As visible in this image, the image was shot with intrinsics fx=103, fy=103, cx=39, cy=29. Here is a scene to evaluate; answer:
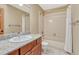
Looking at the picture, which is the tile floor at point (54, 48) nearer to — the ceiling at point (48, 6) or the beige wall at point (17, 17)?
the beige wall at point (17, 17)

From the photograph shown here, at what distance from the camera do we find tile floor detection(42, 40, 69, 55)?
1.60 metres

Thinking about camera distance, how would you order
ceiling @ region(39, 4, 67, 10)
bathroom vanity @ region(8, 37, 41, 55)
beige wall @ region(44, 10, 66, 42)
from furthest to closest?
beige wall @ region(44, 10, 66, 42), ceiling @ region(39, 4, 67, 10), bathroom vanity @ region(8, 37, 41, 55)

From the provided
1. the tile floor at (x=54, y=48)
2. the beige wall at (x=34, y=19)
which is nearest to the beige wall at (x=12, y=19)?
the beige wall at (x=34, y=19)

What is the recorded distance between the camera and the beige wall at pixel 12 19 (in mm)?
1664

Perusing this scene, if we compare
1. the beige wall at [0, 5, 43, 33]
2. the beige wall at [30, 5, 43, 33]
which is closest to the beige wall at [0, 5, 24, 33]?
the beige wall at [0, 5, 43, 33]

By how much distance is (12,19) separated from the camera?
1.73 m

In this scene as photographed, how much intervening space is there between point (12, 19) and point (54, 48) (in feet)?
2.82

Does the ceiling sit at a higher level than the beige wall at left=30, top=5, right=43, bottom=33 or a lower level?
higher

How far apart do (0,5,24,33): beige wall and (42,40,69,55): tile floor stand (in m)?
0.59

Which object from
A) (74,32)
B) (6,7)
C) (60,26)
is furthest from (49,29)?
(6,7)

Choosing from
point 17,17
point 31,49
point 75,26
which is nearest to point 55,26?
point 75,26

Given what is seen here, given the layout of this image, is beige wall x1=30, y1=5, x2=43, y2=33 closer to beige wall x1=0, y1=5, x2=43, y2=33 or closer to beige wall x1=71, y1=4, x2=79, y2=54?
beige wall x1=0, y1=5, x2=43, y2=33

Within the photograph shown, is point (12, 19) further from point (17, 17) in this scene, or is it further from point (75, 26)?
point (75, 26)
